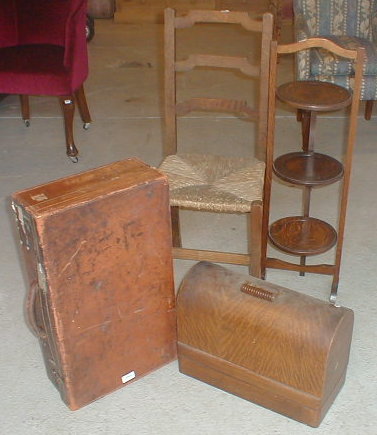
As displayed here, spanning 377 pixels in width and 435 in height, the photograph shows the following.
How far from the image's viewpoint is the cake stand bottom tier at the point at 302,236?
237cm

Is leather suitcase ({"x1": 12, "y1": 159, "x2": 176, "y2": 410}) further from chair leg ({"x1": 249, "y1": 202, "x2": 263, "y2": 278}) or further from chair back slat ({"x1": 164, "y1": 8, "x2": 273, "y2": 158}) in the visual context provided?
chair back slat ({"x1": 164, "y1": 8, "x2": 273, "y2": 158})

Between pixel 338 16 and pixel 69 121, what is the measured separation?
158 cm

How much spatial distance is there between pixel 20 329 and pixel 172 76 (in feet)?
3.35

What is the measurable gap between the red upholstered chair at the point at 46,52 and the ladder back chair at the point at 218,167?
1.03 metres

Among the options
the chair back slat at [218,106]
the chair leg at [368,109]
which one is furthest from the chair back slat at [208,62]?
the chair leg at [368,109]

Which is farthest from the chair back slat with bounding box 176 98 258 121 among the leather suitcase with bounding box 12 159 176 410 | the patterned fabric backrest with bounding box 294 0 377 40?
the patterned fabric backrest with bounding box 294 0 377 40

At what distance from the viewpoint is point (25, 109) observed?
397 centimetres

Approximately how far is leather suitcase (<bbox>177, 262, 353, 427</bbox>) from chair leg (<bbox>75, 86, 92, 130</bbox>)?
6.66ft

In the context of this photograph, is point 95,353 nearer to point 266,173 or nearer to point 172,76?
point 266,173

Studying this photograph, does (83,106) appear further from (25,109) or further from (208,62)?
(208,62)

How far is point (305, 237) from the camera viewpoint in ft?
8.02

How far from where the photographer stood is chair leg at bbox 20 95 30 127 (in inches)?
155

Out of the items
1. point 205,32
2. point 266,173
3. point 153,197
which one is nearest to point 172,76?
point 266,173

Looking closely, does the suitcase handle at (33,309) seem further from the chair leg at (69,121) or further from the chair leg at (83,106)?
the chair leg at (83,106)
